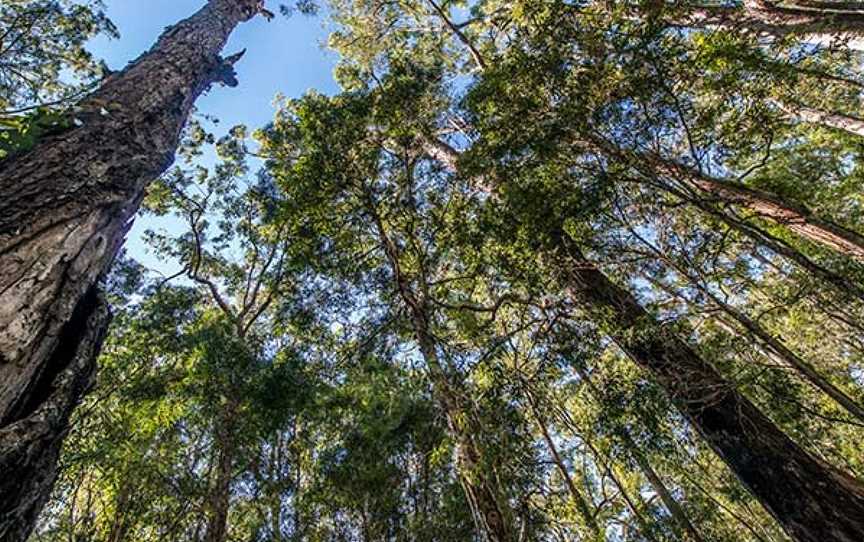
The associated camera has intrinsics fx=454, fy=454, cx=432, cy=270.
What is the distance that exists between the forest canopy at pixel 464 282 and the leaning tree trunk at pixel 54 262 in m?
0.02

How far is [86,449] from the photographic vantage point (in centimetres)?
621

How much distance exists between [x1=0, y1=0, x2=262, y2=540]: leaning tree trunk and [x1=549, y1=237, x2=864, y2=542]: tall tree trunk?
13.1 feet

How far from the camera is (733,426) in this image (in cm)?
442

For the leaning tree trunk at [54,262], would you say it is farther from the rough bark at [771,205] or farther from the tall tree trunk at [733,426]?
the rough bark at [771,205]

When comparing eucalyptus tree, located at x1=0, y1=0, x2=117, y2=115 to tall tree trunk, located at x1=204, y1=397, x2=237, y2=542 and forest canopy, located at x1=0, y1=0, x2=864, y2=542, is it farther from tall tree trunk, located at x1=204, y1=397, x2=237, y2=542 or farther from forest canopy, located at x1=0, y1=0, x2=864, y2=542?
tall tree trunk, located at x1=204, y1=397, x2=237, y2=542

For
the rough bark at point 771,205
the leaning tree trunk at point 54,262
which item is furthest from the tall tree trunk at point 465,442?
the leaning tree trunk at point 54,262

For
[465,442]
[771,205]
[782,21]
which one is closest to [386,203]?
[465,442]

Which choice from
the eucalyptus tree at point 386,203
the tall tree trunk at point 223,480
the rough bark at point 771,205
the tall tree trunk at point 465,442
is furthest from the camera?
the tall tree trunk at point 223,480

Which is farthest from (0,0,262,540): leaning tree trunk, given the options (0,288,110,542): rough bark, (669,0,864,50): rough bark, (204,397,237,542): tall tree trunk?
(669,0,864,50): rough bark

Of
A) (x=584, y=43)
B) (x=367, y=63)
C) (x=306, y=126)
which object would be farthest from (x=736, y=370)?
(x=367, y=63)

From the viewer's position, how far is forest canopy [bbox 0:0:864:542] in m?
3.90

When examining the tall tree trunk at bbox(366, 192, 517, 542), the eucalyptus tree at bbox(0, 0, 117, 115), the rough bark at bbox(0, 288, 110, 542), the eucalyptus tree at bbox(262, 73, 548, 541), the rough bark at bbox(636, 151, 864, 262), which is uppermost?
the eucalyptus tree at bbox(0, 0, 117, 115)

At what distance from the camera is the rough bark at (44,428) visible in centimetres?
126

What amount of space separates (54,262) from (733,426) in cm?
534
